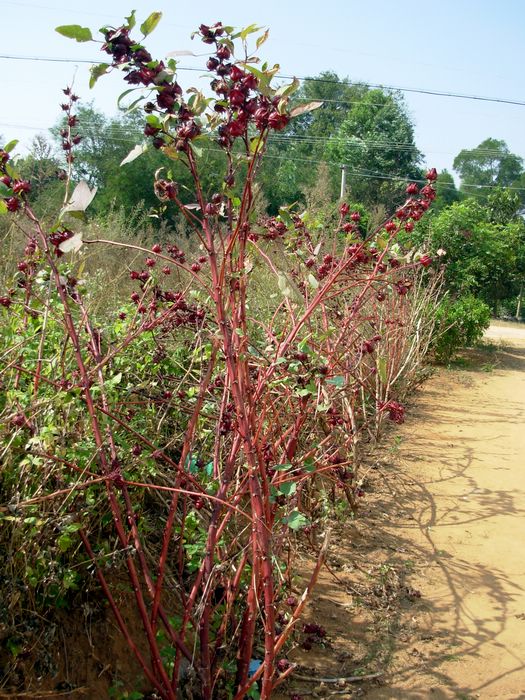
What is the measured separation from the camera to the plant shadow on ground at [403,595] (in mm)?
2953

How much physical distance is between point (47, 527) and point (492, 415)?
621cm

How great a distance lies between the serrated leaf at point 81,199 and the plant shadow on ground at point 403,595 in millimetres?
2042

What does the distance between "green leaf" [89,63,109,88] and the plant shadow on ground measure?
2.31 metres

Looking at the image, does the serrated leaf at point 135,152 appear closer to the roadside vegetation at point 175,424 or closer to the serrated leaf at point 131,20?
the roadside vegetation at point 175,424

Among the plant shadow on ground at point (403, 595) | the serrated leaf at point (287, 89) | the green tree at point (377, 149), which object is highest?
the green tree at point (377, 149)

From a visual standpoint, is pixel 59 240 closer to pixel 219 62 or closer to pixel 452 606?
pixel 219 62

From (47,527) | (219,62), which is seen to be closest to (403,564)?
(47,527)

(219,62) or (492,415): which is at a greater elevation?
(219,62)

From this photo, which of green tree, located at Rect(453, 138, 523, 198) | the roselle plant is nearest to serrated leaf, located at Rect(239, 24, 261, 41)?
the roselle plant

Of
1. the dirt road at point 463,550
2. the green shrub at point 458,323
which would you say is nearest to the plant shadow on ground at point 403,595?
the dirt road at point 463,550

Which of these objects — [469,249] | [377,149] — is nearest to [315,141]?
[377,149]

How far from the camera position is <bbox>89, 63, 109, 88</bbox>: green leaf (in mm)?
1721

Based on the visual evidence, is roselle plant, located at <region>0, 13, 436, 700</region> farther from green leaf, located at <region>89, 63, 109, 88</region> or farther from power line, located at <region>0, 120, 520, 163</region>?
power line, located at <region>0, 120, 520, 163</region>

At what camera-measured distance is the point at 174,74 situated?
173cm
